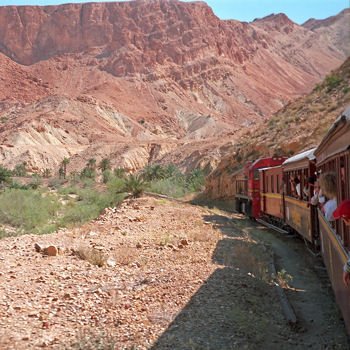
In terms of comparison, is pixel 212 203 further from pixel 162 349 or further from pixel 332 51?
pixel 332 51

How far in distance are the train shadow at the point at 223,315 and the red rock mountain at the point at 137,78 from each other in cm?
4512

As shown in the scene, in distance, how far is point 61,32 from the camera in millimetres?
104000

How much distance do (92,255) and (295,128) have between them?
76.8ft

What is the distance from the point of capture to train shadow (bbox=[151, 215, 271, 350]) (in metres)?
6.20

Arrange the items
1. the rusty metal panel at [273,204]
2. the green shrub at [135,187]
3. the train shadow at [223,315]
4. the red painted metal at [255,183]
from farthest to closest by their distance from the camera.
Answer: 1. the green shrub at [135,187]
2. the red painted metal at [255,183]
3. the rusty metal panel at [273,204]
4. the train shadow at [223,315]

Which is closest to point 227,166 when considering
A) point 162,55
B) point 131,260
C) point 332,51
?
point 131,260

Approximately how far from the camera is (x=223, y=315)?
23.6ft

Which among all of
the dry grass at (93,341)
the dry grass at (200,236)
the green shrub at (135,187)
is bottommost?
the dry grass at (93,341)

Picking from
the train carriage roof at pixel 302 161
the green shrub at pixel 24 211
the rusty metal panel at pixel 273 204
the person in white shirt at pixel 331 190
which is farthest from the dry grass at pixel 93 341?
the green shrub at pixel 24 211

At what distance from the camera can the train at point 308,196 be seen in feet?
16.6

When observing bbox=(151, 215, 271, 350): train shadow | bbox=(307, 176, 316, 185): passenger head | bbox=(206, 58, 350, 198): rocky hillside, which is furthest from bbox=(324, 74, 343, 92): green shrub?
bbox=(151, 215, 271, 350): train shadow

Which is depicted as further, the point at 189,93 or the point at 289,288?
the point at 189,93

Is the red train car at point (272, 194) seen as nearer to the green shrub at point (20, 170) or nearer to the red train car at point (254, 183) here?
the red train car at point (254, 183)

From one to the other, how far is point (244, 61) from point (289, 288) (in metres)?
97.9
